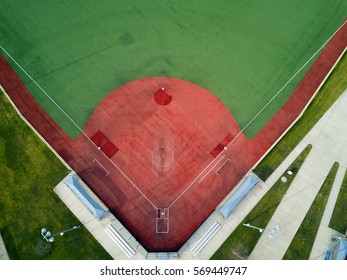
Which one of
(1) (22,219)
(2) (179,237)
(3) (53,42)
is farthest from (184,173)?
(3) (53,42)

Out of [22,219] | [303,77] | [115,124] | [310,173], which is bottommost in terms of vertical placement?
[22,219]

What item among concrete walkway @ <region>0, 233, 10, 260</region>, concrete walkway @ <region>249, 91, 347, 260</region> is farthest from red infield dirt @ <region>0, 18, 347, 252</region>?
concrete walkway @ <region>0, 233, 10, 260</region>

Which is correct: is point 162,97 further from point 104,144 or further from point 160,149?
point 104,144

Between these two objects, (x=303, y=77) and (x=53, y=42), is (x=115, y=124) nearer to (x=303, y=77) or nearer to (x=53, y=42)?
(x=53, y=42)

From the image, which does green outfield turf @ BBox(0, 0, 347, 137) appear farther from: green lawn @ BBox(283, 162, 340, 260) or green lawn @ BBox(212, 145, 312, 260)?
green lawn @ BBox(283, 162, 340, 260)

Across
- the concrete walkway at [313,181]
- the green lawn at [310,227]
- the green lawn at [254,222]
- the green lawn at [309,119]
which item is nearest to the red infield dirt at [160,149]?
the green lawn at [309,119]

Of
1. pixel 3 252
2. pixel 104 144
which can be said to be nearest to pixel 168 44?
pixel 104 144
